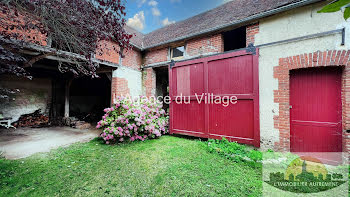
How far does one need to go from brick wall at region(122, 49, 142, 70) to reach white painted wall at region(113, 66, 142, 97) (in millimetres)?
209

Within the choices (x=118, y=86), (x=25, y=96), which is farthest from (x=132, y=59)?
(x=25, y=96)

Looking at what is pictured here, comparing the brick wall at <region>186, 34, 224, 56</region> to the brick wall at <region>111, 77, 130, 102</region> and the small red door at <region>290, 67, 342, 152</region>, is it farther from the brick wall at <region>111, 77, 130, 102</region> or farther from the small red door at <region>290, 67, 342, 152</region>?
the brick wall at <region>111, 77, 130, 102</region>

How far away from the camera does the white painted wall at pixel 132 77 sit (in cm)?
655

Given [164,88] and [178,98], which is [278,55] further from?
[164,88]

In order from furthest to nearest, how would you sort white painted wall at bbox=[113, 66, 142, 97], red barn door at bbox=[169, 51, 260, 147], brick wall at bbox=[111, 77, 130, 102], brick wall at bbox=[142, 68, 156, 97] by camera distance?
brick wall at bbox=[142, 68, 156, 97] → white painted wall at bbox=[113, 66, 142, 97] → brick wall at bbox=[111, 77, 130, 102] → red barn door at bbox=[169, 51, 260, 147]

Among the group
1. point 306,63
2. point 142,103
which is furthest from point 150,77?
point 306,63

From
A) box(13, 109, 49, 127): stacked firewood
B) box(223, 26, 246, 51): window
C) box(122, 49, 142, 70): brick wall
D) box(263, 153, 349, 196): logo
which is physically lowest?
box(263, 153, 349, 196): logo

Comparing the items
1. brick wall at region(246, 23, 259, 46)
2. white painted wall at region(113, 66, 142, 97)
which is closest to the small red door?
brick wall at region(246, 23, 259, 46)

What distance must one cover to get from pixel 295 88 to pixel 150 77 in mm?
5599

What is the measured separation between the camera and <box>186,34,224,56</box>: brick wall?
17.4 ft

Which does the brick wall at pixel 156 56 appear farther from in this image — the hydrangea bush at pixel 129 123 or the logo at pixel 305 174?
the logo at pixel 305 174

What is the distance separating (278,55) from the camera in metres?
3.97

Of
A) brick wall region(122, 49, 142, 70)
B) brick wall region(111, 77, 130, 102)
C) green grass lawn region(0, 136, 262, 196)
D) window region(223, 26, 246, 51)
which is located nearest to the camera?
green grass lawn region(0, 136, 262, 196)

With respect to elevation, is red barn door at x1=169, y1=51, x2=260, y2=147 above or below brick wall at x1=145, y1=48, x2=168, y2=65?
below
